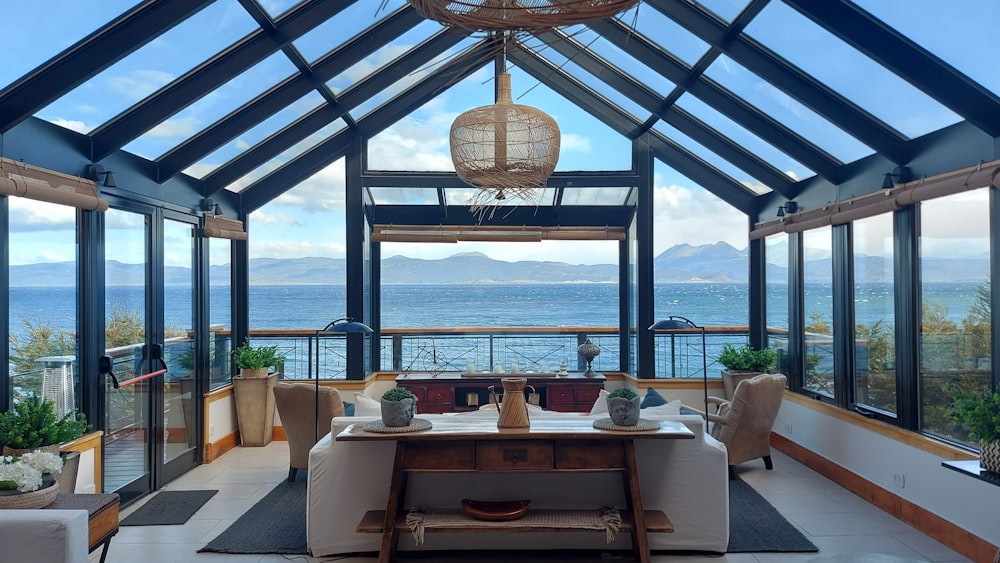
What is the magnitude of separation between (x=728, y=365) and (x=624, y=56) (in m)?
3.12

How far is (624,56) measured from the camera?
18.5 ft

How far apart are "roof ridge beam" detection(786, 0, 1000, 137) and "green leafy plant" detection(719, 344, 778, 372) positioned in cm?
323

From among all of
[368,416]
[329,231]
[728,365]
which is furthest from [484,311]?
[368,416]

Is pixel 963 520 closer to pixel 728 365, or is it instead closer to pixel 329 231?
pixel 728 365

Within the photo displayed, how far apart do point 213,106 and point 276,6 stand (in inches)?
45.1

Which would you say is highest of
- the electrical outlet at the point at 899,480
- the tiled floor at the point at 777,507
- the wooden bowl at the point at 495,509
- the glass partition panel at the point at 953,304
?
the glass partition panel at the point at 953,304

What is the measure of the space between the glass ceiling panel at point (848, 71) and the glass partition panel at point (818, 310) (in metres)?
1.55

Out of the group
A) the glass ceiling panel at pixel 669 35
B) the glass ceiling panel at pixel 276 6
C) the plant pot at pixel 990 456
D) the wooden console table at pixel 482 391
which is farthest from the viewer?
the wooden console table at pixel 482 391

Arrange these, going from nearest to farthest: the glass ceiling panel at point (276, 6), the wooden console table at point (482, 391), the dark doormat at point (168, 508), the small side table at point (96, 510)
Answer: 1. the small side table at point (96, 510)
2. the glass ceiling panel at point (276, 6)
3. the dark doormat at point (168, 508)
4. the wooden console table at point (482, 391)

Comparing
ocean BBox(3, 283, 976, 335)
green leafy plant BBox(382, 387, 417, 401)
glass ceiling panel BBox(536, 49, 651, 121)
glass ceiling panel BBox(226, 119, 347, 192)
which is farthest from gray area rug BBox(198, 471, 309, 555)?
ocean BBox(3, 283, 976, 335)

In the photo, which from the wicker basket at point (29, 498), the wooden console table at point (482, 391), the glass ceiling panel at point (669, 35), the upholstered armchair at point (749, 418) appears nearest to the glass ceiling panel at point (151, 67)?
the wicker basket at point (29, 498)

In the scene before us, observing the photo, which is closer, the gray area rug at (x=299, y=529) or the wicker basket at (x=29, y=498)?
the wicker basket at (x=29, y=498)

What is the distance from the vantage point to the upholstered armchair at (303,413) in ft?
17.0

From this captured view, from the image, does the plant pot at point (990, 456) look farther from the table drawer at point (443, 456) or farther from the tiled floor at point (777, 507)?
the table drawer at point (443, 456)
